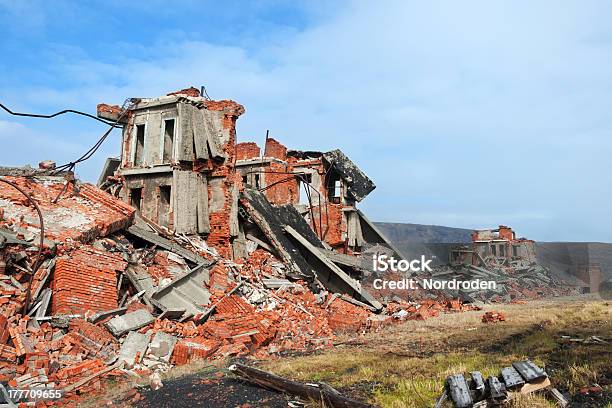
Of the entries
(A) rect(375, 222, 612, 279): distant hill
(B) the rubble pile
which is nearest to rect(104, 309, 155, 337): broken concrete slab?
(B) the rubble pile

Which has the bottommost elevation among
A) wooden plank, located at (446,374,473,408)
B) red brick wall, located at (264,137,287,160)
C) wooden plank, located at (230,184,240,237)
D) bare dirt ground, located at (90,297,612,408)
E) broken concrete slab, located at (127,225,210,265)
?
bare dirt ground, located at (90,297,612,408)

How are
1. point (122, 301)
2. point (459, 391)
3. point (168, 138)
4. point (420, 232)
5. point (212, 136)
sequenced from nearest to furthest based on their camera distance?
point (459, 391) → point (122, 301) → point (212, 136) → point (168, 138) → point (420, 232)

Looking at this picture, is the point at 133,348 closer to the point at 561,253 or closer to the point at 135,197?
the point at 135,197

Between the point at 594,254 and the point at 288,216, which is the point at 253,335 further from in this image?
the point at 594,254

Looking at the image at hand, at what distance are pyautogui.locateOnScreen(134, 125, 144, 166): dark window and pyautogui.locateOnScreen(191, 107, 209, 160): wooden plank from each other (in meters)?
2.15

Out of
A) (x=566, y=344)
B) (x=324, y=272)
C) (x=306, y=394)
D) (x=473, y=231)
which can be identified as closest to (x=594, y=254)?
(x=473, y=231)

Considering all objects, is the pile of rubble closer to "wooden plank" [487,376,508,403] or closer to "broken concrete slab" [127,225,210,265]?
"broken concrete slab" [127,225,210,265]

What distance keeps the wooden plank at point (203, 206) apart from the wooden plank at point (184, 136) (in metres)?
0.80

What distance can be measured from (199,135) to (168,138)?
4.20 ft

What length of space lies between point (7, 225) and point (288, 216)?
9622 mm

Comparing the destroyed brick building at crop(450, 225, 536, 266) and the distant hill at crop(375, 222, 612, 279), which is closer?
the distant hill at crop(375, 222, 612, 279)

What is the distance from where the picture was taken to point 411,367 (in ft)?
22.9

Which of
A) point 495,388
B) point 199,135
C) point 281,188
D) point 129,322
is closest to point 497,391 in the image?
point 495,388

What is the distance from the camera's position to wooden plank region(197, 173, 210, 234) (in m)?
15.3
